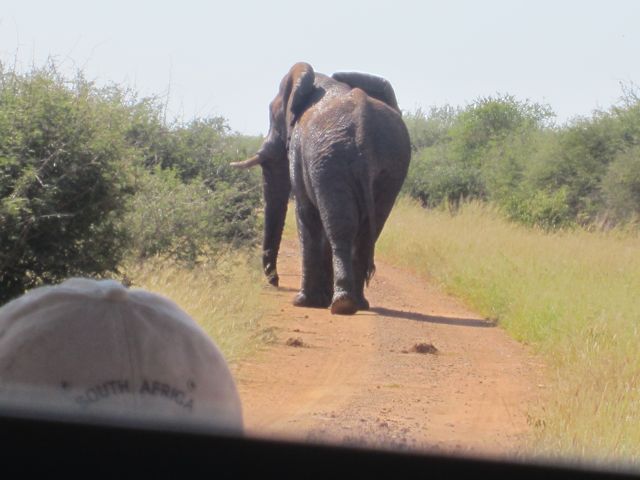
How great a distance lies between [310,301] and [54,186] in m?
4.86

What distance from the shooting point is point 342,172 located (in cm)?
1220

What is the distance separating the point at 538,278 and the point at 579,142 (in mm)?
15792

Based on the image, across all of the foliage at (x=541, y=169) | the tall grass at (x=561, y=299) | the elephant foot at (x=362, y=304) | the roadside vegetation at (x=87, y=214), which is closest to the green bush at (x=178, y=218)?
the roadside vegetation at (x=87, y=214)

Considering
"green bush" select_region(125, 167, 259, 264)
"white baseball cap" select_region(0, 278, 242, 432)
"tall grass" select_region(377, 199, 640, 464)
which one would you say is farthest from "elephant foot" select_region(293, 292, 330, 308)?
"white baseball cap" select_region(0, 278, 242, 432)

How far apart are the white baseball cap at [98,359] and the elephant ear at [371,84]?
11520mm

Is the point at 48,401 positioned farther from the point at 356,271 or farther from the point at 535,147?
the point at 535,147

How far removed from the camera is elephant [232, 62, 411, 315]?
39.8ft

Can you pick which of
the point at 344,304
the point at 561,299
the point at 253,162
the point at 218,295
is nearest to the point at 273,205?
the point at 253,162

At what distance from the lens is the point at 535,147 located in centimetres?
3231

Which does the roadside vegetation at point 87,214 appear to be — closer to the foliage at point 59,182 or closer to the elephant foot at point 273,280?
the foliage at point 59,182

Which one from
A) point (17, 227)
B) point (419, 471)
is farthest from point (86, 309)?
point (17, 227)

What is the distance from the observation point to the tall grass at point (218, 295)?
31.2 ft

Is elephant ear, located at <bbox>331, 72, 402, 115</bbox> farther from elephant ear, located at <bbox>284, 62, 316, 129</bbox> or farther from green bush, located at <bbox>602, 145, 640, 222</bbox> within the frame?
green bush, located at <bbox>602, 145, 640, 222</bbox>

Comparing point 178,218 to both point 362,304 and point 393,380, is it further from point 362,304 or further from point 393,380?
point 393,380
